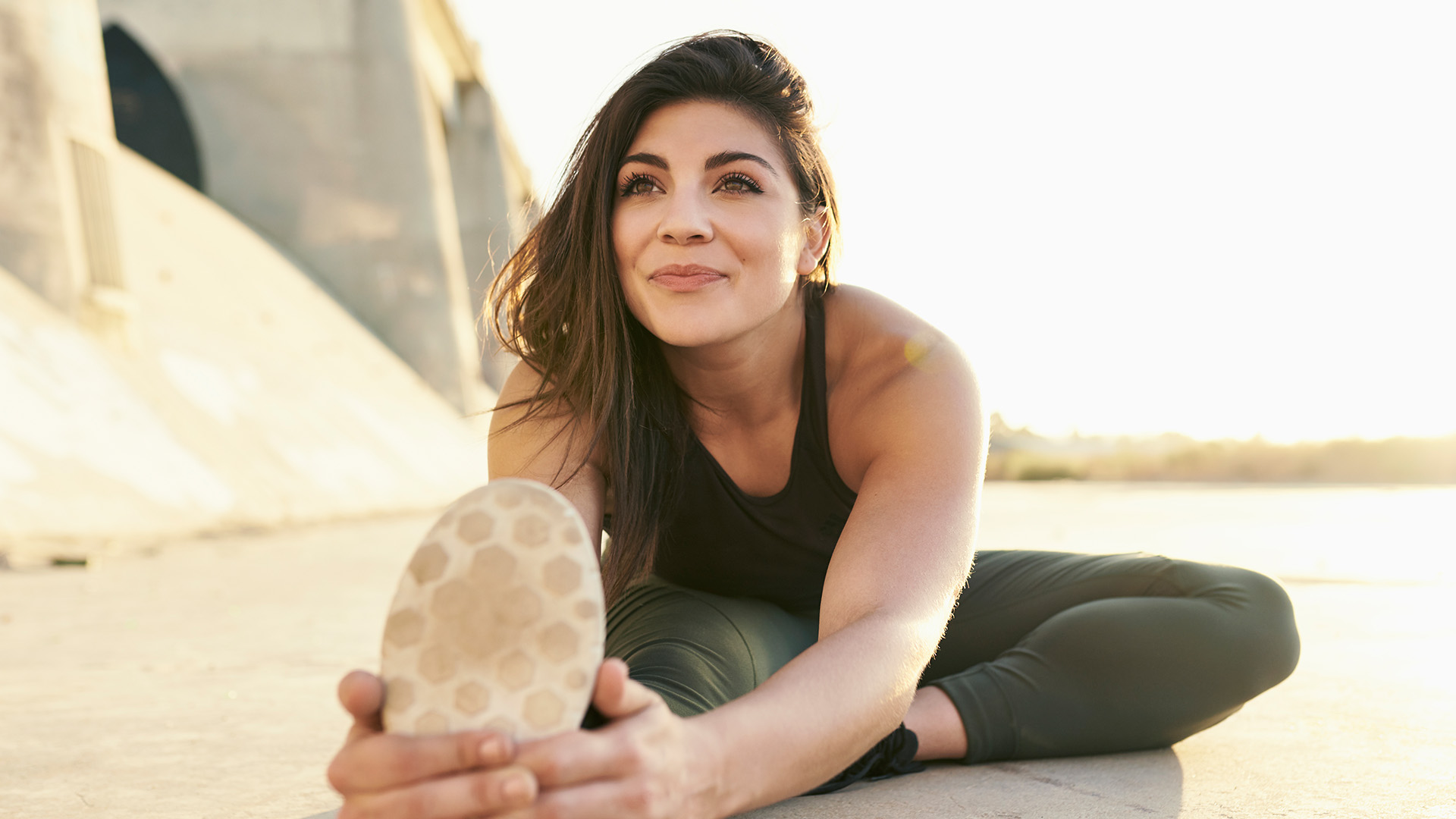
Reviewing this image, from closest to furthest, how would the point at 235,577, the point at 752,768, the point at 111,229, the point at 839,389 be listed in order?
1. the point at 752,768
2. the point at 839,389
3. the point at 235,577
4. the point at 111,229

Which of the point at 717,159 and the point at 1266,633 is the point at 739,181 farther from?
the point at 1266,633

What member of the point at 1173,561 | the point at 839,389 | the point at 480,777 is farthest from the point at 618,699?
the point at 1173,561

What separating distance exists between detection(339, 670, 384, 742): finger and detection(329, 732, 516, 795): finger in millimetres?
23

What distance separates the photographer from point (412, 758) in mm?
901

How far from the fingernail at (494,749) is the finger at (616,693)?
0.31ft

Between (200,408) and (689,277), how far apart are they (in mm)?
5751

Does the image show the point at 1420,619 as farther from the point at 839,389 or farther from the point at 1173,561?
the point at 839,389

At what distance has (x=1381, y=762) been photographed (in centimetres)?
160

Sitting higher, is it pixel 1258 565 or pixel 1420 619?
pixel 1420 619

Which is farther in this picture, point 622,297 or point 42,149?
point 42,149

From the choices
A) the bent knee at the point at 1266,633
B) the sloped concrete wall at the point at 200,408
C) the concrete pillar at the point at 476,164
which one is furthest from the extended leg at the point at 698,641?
the concrete pillar at the point at 476,164

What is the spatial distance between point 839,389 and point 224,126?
12.7 meters

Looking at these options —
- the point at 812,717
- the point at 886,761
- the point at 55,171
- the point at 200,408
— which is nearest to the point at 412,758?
the point at 812,717

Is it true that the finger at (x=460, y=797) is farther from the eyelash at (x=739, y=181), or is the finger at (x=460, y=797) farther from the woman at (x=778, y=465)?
the eyelash at (x=739, y=181)
